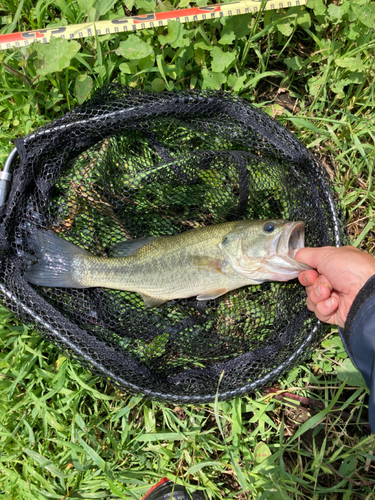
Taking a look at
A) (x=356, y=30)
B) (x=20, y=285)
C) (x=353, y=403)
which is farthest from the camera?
(x=356, y=30)

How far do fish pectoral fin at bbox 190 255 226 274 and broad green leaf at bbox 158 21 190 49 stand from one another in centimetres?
200

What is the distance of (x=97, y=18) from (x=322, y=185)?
2664 mm

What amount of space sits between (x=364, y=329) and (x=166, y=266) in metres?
1.64

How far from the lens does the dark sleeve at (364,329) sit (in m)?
2.51

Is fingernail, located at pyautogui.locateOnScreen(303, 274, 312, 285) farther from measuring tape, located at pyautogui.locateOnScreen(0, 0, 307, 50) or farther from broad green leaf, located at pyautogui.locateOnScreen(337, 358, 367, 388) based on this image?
measuring tape, located at pyautogui.locateOnScreen(0, 0, 307, 50)

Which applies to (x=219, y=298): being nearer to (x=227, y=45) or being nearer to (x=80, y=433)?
(x=80, y=433)

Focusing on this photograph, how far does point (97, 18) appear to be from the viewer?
357cm

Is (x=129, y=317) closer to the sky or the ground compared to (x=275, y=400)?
closer to the sky

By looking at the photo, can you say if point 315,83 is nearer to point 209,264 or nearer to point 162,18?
point 162,18

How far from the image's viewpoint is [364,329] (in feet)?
8.34

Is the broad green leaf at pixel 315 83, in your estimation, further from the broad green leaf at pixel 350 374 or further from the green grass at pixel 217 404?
the broad green leaf at pixel 350 374

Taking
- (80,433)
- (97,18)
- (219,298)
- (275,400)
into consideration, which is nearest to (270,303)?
(219,298)

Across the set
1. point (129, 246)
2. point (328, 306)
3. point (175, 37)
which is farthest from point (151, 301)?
point (175, 37)

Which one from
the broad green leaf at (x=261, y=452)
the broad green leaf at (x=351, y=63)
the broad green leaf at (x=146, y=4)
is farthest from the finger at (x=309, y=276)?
the broad green leaf at (x=146, y=4)
